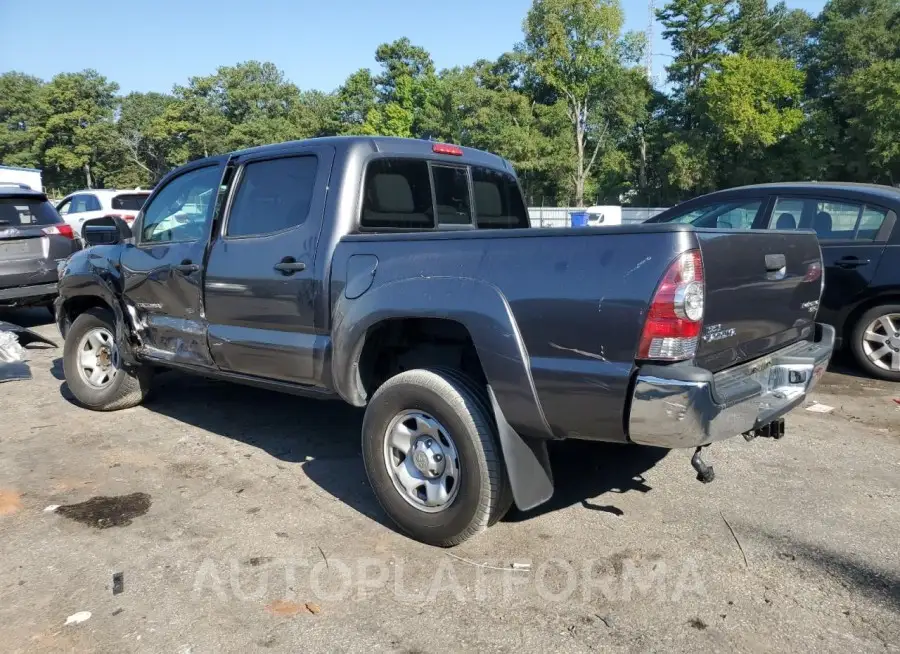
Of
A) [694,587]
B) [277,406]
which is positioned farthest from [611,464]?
[277,406]

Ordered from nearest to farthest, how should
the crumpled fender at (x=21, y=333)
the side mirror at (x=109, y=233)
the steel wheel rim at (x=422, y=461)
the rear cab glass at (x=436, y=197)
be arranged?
the steel wheel rim at (x=422, y=461) < the rear cab glass at (x=436, y=197) < the side mirror at (x=109, y=233) < the crumpled fender at (x=21, y=333)

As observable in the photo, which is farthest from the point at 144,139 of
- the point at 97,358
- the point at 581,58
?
the point at 97,358

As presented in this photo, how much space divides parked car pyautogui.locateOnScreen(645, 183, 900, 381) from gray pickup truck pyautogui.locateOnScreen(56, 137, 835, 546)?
8.43 feet

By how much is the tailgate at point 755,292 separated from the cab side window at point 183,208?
10.2ft

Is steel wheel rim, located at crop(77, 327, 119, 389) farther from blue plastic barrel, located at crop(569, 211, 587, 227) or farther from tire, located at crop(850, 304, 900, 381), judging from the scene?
blue plastic barrel, located at crop(569, 211, 587, 227)

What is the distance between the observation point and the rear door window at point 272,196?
394 cm

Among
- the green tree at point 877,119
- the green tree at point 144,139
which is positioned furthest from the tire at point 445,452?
the green tree at point 144,139

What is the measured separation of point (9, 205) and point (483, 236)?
27.1ft

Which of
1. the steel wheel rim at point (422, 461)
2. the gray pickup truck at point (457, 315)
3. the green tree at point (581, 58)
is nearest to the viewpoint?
the gray pickup truck at point (457, 315)

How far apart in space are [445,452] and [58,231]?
8021mm

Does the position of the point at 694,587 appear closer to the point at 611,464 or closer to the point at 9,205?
the point at 611,464

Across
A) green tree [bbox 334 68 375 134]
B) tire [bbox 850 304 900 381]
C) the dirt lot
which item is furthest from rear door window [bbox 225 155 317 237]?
green tree [bbox 334 68 375 134]

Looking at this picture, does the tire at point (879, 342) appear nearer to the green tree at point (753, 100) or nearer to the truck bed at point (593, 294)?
the truck bed at point (593, 294)

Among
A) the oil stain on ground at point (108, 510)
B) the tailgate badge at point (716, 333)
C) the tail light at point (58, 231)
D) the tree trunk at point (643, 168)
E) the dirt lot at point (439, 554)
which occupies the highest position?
the tree trunk at point (643, 168)
